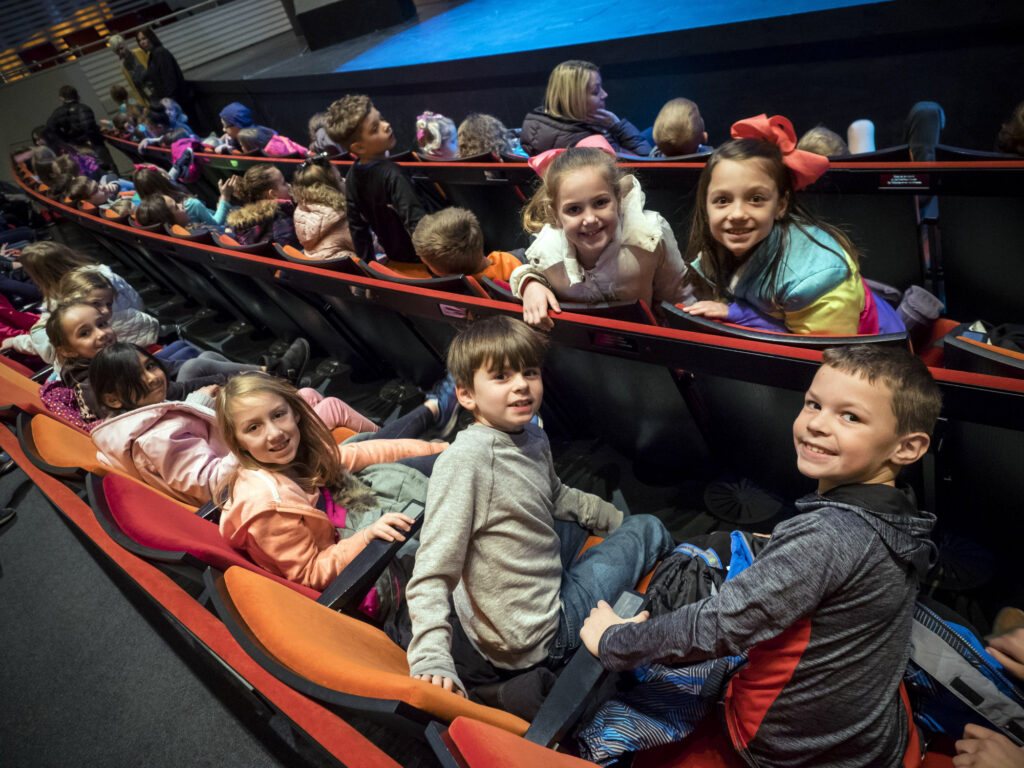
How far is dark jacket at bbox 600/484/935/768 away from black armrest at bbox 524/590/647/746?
12cm

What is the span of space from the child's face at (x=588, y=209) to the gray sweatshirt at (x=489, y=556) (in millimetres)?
625

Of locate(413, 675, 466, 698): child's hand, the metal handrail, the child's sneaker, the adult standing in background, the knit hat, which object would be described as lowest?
the child's sneaker

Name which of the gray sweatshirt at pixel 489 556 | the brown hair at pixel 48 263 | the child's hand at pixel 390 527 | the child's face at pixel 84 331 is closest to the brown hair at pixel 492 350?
the gray sweatshirt at pixel 489 556

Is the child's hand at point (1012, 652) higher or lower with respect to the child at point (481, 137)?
lower

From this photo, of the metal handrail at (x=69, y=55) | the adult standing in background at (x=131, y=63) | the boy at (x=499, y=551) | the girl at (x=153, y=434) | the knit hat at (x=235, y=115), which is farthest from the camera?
the metal handrail at (x=69, y=55)

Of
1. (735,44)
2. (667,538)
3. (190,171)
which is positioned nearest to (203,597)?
(667,538)

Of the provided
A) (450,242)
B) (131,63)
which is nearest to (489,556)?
(450,242)

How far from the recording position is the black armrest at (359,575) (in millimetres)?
1027

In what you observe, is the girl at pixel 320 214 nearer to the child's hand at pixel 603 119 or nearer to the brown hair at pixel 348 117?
the brown hair at pixel 348 117

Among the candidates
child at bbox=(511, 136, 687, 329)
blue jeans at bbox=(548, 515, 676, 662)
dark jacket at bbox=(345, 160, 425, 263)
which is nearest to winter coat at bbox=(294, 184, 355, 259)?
dark jacket at bbox=(345, 160, 425, 263)

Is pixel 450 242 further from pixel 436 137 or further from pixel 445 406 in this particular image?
pixel 436 137

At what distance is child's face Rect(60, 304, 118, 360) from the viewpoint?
1.99 metres

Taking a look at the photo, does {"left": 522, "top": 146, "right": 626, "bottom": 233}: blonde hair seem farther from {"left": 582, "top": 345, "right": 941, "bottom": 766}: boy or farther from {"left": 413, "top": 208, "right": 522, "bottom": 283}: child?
{"left": 582, "top": 345, "right": 941, "bottom": 766}: boy

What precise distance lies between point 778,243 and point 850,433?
67cm
